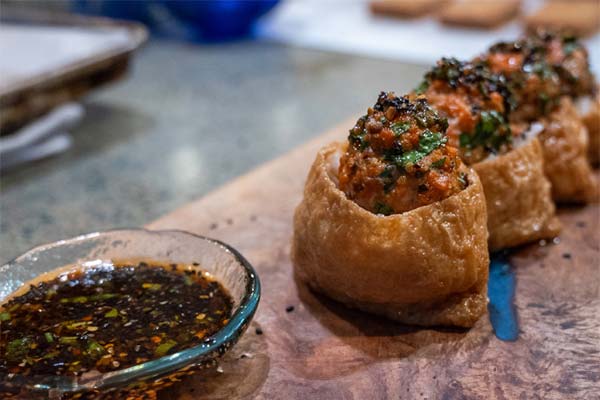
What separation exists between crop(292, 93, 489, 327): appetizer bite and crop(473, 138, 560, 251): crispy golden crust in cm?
33

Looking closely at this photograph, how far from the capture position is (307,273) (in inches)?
96.9

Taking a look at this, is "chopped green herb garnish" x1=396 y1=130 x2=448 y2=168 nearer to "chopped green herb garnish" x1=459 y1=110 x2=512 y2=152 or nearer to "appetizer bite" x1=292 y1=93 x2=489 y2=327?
"appetizer bite" x1=292 y1=93 x2=489 y2=327

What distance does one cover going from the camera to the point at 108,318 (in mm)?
2031

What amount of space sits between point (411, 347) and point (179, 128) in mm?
2773

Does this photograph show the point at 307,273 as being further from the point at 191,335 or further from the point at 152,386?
the point at 152,386

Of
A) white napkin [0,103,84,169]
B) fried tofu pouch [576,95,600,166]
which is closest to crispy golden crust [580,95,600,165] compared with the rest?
fried tofu pouch [576,95,600,166]

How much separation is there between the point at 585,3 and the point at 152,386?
577 centimetres

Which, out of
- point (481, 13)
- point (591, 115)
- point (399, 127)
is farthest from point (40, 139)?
point (481, 13)

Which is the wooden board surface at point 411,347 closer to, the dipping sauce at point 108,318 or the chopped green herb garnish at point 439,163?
the dipping sauce at point 108,318

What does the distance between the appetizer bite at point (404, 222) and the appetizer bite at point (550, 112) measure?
0.79 m

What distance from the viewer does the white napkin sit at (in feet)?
12.4

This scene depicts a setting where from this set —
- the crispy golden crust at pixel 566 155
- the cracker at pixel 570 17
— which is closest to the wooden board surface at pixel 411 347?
the crispy golden crust at pixel 566 155

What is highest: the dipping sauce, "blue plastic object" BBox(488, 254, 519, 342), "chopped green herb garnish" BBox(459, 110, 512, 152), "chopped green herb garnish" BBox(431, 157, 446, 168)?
"chopped green herb garnish" BBox(431, 157, 446, 168)

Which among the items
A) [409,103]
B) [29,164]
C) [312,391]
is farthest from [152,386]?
[29,164]
